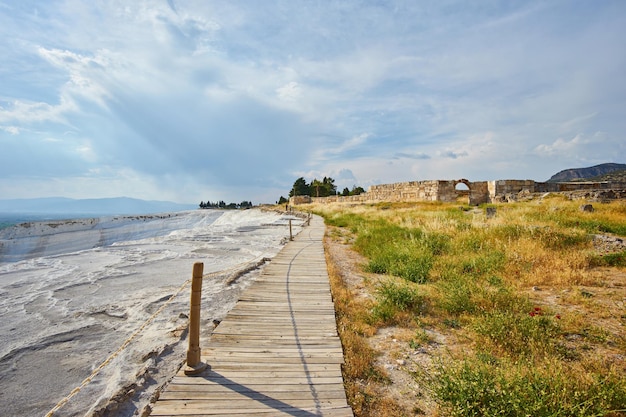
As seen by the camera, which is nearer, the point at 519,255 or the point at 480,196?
the point at 519,255

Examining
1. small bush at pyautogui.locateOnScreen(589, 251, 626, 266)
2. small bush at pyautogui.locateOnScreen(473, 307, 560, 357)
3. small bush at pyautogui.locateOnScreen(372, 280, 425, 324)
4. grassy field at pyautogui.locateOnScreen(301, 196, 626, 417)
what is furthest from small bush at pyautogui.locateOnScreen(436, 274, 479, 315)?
small bush at pyautogui.locateOnScreen(589, 251, 626, 266)

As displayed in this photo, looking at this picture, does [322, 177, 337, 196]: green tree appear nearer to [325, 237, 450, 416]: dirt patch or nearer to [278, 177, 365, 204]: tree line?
[278, 177, 365, 204]: tree line

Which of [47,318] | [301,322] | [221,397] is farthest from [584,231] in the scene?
[47,318]

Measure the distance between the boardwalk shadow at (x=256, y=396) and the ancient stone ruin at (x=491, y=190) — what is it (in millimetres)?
19594

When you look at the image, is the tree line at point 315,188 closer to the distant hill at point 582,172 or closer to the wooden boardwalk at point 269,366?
the wooden boardwalk at point 269,366

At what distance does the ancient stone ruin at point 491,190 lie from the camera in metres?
16.7

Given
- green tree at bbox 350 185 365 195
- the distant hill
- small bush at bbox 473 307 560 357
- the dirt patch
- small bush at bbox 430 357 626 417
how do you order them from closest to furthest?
small bush at bbox 430 357 626 417 < the dirt patch < small bush at bbox 473 307 560 357 < green tree at bbox 350 185 365 195 < the distant hill

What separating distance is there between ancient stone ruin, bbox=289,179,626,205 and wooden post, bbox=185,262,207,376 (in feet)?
65.7

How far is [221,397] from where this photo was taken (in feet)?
9.04

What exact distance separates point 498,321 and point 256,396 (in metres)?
3.32

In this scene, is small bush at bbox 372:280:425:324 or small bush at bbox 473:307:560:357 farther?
small bush at bbox 372:280:425:324

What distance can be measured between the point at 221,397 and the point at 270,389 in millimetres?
475

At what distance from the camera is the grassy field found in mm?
2523

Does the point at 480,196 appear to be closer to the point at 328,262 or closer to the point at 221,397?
the point at 328,262
